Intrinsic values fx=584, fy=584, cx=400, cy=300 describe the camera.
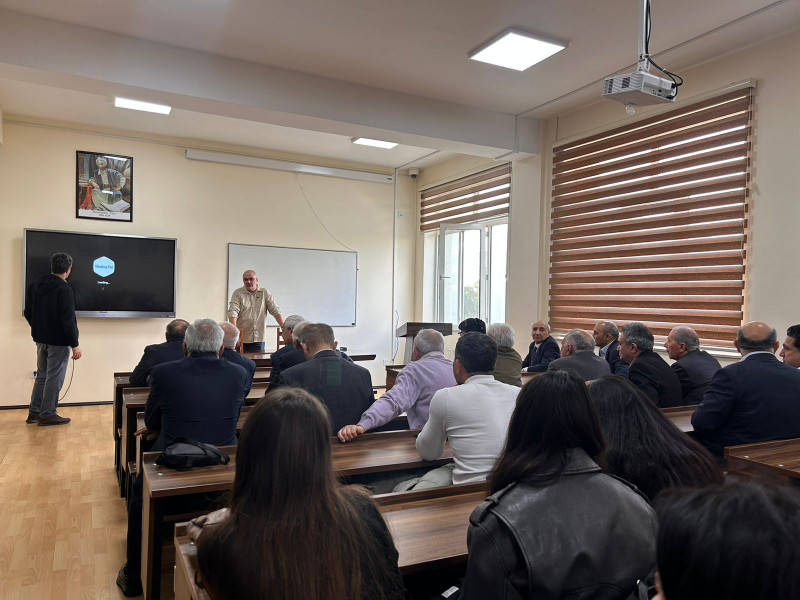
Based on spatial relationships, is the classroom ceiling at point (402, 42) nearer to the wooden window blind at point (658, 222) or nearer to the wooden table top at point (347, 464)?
the wooden window blind at point (658, 222)

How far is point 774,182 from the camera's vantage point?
13.8 feet

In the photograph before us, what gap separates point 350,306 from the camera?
341 inches

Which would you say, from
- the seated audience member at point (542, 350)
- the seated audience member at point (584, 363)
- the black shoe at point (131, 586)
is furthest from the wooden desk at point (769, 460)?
the seated audience member at point (542, 350)

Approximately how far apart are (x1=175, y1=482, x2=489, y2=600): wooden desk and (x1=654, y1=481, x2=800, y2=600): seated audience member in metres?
0.89

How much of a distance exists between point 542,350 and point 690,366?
186cm

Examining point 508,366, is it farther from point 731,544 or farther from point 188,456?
point 731,544

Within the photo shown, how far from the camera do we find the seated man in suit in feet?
12.0

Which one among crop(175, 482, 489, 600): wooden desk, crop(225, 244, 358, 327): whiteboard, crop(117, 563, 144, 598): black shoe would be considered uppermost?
crop(225, 244, 358, 327): whiteboard

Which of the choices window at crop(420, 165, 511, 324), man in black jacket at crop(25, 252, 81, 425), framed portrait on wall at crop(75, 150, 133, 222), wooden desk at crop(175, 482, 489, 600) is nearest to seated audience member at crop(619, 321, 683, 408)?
wooden desk at crop(175, 482, 489, 600)

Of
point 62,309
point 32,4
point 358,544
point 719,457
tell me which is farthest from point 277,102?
point 358,544

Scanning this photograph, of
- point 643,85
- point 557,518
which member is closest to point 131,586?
point 557,518

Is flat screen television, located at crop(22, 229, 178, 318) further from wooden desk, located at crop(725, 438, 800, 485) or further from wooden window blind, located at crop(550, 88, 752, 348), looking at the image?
wooden desk, located at crop(725, 438, 800, 485)

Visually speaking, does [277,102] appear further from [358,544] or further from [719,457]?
[358,544]

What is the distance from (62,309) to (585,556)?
18.8 ft
